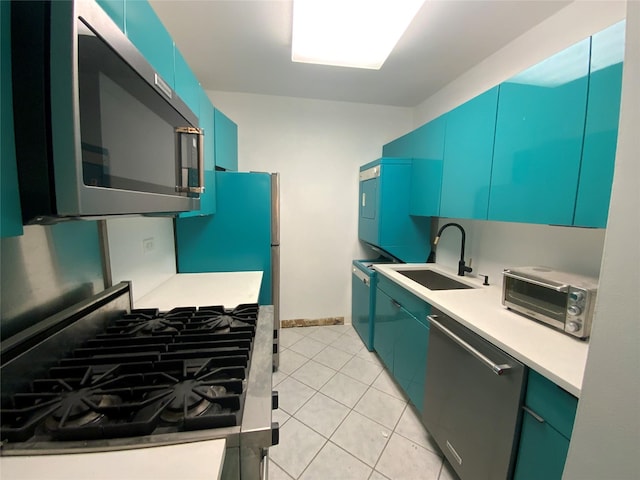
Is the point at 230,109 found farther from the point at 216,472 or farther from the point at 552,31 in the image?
the point at 216,472

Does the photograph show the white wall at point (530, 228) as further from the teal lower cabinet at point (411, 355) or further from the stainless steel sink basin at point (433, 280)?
the teal lower cabinet at point (411, 355)

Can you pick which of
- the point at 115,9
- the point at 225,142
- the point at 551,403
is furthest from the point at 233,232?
the point at 551,403

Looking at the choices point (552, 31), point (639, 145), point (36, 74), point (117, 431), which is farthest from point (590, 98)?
point (117, 431)

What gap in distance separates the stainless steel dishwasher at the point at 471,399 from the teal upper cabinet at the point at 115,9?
5.45 ft

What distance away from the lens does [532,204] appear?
119cm

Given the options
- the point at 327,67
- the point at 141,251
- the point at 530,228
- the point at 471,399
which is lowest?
the point at 471,399

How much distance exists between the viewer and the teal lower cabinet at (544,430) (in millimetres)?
777

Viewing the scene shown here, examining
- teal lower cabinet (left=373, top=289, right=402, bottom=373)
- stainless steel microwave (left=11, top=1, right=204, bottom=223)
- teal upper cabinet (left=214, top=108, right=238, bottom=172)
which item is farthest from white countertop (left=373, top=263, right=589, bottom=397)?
teal upper cabinet (left=214, top=108, right=238, bottom=172)

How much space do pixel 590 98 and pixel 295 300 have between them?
2635 mm

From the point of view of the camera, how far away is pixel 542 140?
1.14m

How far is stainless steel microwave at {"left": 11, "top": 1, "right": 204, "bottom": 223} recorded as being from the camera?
411mm

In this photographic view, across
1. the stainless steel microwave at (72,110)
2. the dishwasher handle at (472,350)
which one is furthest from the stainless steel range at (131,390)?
the dishwasher handle at (472,350)

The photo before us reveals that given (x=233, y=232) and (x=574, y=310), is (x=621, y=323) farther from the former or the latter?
(x=233, y=232)

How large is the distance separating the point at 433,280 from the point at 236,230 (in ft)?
5.22
